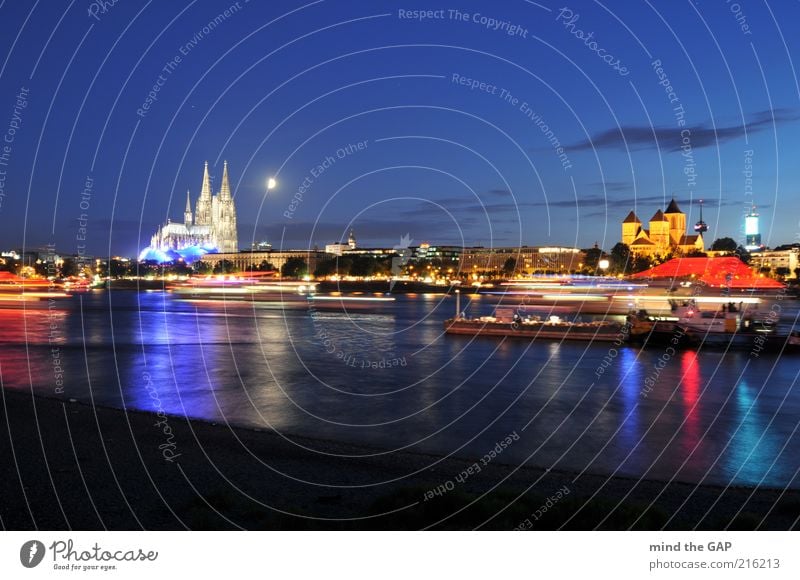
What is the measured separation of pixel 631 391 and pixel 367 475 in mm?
10334

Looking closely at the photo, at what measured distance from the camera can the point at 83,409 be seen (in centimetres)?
1343

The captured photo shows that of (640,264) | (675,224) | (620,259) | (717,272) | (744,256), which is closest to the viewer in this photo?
(717,272)

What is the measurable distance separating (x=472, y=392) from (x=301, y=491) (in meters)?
9.53

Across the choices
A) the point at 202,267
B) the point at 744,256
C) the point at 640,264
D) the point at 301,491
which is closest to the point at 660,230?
the point at 640,264

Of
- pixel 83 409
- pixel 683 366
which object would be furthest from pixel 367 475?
pixel 683 366

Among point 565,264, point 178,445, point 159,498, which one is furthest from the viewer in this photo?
point 565,264

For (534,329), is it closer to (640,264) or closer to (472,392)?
(472,392)

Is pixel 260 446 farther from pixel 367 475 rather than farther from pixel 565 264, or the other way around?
pixel 565 264

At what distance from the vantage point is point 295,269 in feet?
534

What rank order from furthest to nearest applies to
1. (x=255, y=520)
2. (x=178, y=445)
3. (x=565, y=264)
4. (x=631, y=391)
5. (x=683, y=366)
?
(x=565, y=264) < (x=683, y=366) < (x=631, y=391) < (x=178, y=445) < (x=255, y=520)

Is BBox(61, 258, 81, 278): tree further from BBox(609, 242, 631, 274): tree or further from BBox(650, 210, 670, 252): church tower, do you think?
BBox(650, 210, 670, 252): church tower

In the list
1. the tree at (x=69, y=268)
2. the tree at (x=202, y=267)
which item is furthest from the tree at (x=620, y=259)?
the tree at (x=69, y=268)

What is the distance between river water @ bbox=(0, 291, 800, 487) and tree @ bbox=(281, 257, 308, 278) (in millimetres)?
130177

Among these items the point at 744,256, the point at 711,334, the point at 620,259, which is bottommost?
the point at 711,334
